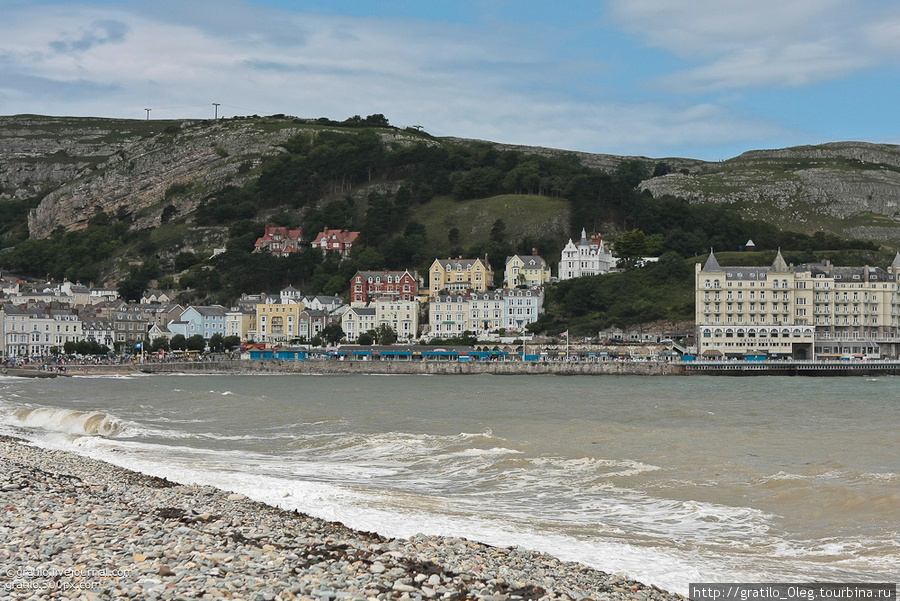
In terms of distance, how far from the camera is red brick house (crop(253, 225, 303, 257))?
358 ft

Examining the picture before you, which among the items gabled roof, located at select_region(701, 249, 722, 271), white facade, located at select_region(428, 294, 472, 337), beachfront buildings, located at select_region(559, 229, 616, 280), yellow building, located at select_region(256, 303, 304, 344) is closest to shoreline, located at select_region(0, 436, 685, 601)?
gabled roof, located at select_region(701, 249, 722, 271)

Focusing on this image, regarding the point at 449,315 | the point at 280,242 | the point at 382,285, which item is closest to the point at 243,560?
the point at 449,315

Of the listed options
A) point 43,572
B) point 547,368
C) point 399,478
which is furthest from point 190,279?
point 43,572

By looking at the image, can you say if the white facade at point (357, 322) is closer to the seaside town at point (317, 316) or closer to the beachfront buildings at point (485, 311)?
the seaside town at point (317, 316)

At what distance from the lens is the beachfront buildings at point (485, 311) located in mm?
83625

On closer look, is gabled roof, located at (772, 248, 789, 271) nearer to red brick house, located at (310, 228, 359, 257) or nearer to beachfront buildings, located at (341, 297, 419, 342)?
beachfront buildings, located at (341, 297, 419, 342)

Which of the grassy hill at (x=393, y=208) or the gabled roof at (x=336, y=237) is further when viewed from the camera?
the gabled roof at (x=336, y=237)

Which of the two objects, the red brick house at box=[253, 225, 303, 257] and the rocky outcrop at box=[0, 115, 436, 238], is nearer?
the red brick house at box=[253, 225, 303, 257]

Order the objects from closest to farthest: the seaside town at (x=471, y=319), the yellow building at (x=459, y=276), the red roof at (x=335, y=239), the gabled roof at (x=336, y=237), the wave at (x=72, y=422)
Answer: the wave at (x=72, y=422)
the seaside town at (x=471, y=319)
the yellow building at (x=459, y=276)
the red roof at (x=335, y=239)
the gabled roof at (x=336, y=237)

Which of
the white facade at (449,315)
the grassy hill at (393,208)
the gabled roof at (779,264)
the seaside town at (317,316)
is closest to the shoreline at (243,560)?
the seaside town at (317,316)

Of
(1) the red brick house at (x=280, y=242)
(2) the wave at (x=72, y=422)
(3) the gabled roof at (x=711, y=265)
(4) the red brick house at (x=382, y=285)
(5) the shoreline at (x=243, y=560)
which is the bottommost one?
(2) the wave at (x=72, y=422)

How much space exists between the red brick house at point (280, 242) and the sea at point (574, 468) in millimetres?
70178

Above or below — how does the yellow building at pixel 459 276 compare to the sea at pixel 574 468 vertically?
above

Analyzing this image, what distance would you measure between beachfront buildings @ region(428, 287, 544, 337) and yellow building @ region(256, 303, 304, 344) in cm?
1426
